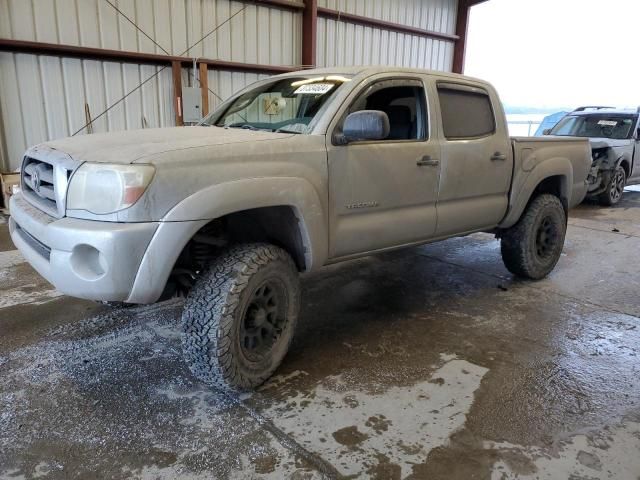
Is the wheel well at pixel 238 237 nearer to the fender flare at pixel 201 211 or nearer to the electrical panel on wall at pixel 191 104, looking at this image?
the fender flare at pixel 201 211

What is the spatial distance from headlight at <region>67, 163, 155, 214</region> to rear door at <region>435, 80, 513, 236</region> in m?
2.13

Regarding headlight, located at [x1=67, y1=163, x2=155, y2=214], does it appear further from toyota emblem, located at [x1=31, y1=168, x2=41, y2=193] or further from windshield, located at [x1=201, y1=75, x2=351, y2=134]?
windshield, located at [x1=201, y1=75, x2=351, y2=134]

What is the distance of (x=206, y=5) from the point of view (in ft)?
29.6

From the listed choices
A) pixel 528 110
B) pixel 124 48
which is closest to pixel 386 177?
pixel 124 48

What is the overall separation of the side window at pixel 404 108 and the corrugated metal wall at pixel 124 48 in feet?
21.8

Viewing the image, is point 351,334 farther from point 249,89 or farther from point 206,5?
point 206,5

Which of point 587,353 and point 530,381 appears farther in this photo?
point 587,353

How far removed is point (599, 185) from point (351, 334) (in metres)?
7.43

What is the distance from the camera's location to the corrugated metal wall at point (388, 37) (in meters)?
10.9

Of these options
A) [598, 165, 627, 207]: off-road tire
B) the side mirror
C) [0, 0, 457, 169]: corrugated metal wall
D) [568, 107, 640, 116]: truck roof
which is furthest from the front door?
[568, 107, 640, 116]: truck roof

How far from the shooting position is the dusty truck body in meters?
8.56

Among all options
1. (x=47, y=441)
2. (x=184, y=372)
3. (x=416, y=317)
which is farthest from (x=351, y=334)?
(x=47, y=441)

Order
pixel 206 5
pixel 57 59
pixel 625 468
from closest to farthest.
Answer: pixel 625 468 < pixel 57 59 < pixel 206 5

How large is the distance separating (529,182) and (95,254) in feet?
→ 11.5
